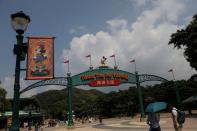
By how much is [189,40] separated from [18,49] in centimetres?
3876

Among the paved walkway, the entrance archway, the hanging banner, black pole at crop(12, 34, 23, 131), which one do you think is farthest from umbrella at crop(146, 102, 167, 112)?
the entrance archway

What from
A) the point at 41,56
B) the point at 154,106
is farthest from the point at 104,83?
the point at 41,56

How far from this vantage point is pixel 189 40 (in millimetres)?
43844

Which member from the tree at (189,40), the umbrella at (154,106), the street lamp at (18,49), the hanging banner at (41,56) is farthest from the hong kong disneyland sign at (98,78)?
the street lamp at (18,49)

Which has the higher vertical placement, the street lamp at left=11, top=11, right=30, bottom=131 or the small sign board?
the small sign board

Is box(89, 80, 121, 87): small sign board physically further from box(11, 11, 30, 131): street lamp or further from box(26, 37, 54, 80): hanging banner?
box(11, 11, 30, 131): street lamp

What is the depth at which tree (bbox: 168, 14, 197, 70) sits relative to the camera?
42812 millimetres

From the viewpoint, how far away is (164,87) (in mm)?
79000

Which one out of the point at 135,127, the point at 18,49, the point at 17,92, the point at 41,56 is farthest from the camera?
the point at 135,127

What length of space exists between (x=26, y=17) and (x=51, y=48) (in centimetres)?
243

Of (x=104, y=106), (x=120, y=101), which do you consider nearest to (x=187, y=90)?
(x=120, y=101)

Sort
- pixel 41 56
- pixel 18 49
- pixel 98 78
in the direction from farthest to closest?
1. pixel 98 78
2. pixel 41 56
3. pixel 18 49

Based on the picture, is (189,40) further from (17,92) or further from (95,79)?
(17,92)

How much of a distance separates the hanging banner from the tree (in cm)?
3437
